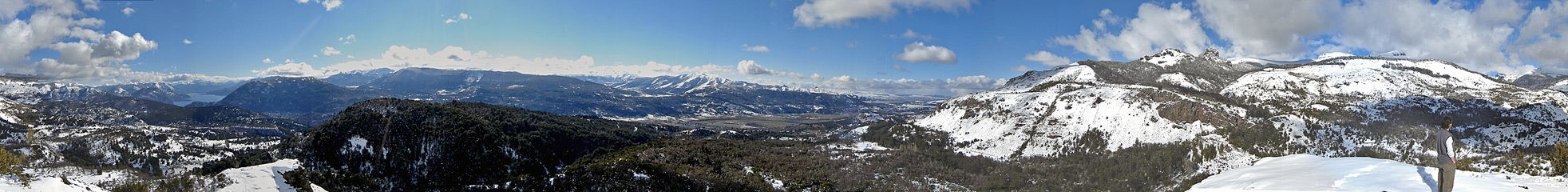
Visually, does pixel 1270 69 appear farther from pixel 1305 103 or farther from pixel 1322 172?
pixel 1322 172

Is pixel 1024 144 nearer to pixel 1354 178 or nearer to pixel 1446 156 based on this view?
pixel 1354 178

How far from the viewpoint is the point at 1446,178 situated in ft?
61.8

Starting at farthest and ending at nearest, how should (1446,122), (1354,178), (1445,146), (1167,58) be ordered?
(1167,58) → (1354,178) → (1445,146) → (1446,122)

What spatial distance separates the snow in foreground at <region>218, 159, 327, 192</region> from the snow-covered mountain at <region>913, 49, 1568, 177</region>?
202ft

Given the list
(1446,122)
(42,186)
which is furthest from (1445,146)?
(42,186)

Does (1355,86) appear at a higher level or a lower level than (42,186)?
higher

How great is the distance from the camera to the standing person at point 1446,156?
1742 cm

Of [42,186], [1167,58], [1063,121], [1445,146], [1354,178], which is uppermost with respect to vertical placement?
[1167,58]

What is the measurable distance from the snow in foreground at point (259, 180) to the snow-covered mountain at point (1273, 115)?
2423 inches

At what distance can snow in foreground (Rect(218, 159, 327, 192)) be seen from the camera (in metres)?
48.6

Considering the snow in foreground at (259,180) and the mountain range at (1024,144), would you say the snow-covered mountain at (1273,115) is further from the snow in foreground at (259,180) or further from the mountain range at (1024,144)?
the snow in foreground at (259,180)

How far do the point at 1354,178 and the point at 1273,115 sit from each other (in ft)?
131

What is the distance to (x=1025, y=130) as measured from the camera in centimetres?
6994

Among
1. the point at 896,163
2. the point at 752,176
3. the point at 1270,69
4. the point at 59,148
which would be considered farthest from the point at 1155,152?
the point at 59,148
